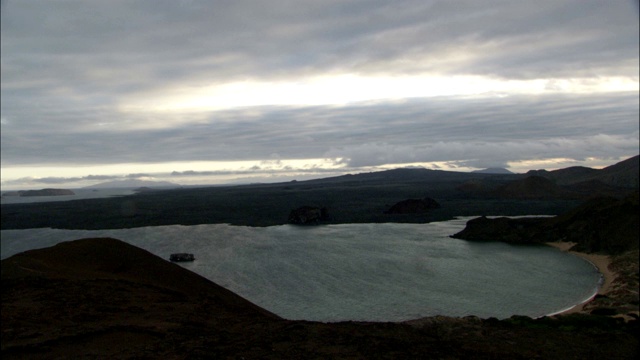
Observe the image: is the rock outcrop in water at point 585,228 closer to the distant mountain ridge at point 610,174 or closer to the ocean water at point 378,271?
the ocean water at point 378,271

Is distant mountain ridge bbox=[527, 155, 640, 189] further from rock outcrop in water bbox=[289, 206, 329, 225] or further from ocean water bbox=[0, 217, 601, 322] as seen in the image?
rock outcrop in water bbox=[289, 206, 329, 225]

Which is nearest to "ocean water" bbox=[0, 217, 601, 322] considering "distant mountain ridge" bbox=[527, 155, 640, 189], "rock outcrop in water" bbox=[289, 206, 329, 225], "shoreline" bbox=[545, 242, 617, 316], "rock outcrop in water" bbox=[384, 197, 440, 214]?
"shoreline" bbox=[545, 242, 617, 316]

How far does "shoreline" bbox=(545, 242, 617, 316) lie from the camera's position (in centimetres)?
3050

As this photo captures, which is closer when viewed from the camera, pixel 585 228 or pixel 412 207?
pixel 585 228

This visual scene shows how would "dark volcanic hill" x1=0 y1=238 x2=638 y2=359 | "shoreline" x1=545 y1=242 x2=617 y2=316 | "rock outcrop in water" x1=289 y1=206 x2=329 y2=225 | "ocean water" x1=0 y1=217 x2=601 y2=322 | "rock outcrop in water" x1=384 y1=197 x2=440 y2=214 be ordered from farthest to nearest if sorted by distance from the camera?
"rock outcrop in water" x1=384 y1=197 x2=440 y2=214 → "rock outcrop in water" x1=289 y1=206 x2=329 y2=225 → "ocean water" x1=0 y1=217 x2=601 y2=322 → "shoreline" x1=545 y1=242 x2=617 y2=316 → "dark volcanic hill" x1=0 y1=238 x2=638 y2=359

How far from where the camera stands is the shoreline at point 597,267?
30500 millimetres

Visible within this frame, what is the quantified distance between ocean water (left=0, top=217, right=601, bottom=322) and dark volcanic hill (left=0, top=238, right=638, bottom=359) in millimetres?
8464

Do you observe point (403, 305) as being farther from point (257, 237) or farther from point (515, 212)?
point (515, 212)

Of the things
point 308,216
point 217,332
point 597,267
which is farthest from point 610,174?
point 217,332

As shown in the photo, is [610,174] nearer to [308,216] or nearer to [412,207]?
[412,207]

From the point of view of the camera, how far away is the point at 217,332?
1802cm

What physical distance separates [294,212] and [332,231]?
20.4 meters

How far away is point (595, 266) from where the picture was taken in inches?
1869

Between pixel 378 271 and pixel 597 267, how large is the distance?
2226cm
